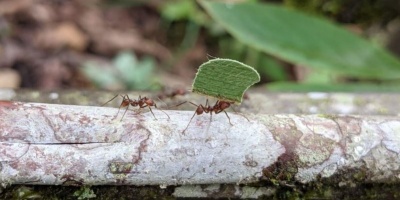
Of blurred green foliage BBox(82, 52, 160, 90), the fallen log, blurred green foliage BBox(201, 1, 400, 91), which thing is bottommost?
the fallen log

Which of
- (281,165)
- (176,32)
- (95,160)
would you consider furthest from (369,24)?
(95,160)

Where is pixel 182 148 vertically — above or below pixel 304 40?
below

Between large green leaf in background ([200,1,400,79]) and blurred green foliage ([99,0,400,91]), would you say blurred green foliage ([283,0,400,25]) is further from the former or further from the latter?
large green leaf in background ([200,1,400,79])

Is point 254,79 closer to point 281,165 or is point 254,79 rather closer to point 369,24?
point 281,165

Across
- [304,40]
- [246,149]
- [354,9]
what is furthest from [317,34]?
[246,149]

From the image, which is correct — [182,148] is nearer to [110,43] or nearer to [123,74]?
[123,74]

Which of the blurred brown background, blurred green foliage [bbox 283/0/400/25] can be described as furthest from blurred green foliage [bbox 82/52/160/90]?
blurred green foliage [bbox 283/0/400/25]
